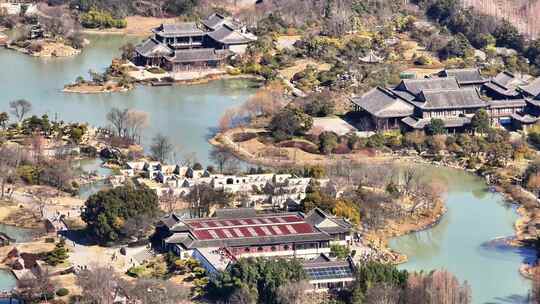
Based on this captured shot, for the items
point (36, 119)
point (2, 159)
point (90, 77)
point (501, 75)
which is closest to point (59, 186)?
point (2, 159)

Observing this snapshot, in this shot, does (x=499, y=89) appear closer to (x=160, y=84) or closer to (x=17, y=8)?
(x=160, y=84)

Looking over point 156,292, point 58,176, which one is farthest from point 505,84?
point 156,292

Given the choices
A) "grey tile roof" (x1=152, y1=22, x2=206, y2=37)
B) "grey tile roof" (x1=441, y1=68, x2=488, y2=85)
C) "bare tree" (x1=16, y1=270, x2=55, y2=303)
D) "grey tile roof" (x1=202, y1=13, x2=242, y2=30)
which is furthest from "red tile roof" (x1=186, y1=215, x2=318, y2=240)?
"grey tile roof" (x1=202, y1=13, x2=242, y2=30)

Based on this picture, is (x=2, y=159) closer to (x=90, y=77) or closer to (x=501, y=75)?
(x=90, y=77)

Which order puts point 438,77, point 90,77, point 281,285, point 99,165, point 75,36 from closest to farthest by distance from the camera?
point 281,285
point 99,165
point 438,77
point 90,77
point 75,36

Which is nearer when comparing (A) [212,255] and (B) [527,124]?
(A) [212,255]
